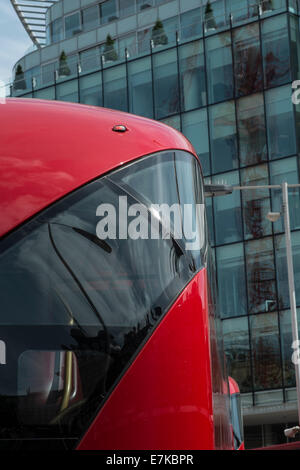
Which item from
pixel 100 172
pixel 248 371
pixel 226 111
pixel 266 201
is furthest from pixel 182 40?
pixel 100 172

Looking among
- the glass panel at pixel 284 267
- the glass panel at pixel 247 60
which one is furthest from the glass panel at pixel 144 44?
the glass panel at pixel 284 267

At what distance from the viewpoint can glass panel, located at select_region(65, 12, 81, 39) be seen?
4593 centimetres

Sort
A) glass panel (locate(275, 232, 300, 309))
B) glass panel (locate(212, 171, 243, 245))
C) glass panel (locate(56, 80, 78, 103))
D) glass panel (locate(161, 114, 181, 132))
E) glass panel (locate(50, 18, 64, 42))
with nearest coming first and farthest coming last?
glass panel (locate(275, 232, 300, 309))
glass panel (locate(212, 171, 243, 245))
glass panel (locate(161, 114, 181, 132))
glass panel (locate(56, 80, 78, 103))
glass panel (locate(50, 18, 64, 42))

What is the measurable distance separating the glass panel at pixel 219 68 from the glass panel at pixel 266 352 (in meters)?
9.62

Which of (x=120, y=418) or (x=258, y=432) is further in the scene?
(x=258, y=432)

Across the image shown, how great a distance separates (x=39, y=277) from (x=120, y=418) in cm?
89

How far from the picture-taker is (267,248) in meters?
33.8

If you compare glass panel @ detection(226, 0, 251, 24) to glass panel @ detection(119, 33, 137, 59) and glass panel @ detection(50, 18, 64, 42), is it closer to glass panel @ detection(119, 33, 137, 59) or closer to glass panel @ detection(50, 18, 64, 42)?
glass panel @ detection(119, 33, 137, 59)

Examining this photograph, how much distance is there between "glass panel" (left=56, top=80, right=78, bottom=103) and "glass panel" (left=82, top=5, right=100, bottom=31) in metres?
5.39

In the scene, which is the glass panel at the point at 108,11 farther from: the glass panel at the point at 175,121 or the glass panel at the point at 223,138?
the glass panel at the point at 223,138

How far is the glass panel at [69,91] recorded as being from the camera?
4062cm

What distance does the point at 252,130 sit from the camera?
3541 centimetres
